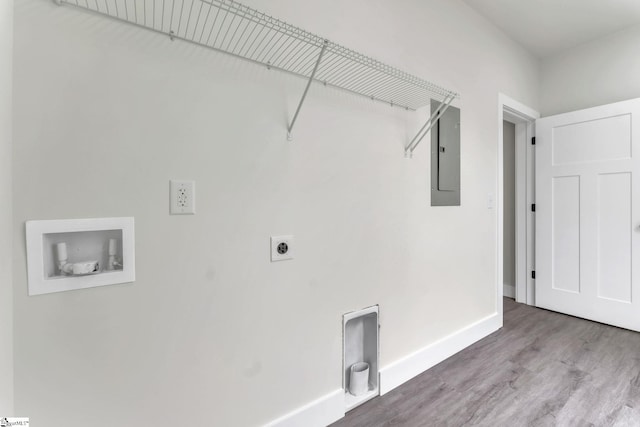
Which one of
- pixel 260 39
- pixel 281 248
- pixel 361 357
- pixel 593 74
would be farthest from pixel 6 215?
pixel 593 74

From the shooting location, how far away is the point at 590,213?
2666 millimetres

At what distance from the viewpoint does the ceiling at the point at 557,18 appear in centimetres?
221

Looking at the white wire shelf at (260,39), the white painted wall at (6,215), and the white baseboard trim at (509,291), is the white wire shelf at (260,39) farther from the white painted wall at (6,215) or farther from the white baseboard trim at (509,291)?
the white baseboard trim at (509,291)

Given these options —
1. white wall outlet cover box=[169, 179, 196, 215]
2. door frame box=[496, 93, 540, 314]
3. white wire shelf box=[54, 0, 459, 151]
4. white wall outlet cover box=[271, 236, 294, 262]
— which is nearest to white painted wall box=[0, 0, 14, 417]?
white wire shelf box=[54, 0, 459, 151]

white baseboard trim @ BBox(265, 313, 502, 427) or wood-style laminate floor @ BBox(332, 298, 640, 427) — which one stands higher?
white baseboard trim @ BBox(265, 313, 502, 427)

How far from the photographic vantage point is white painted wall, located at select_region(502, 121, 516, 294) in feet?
11.4

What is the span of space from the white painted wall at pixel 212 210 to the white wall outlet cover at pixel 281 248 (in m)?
0.04

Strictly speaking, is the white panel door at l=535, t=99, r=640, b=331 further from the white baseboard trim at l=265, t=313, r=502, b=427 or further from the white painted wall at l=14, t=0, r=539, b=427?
the white painted wall at l=14, t=0, r=539, b=427

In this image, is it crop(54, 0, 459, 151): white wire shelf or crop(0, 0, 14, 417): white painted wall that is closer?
crop(0, 0, 14, 417): white painted wall

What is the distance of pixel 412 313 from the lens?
1.86m

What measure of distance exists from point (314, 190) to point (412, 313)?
106 centimetres

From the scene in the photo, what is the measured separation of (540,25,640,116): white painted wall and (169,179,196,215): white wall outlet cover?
3583 mm

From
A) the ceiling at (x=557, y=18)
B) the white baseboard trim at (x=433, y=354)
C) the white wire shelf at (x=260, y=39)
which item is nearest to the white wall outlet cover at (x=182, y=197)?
the white wire shelf at (x=260, y=39)

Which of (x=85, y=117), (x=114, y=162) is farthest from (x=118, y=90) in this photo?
(x=114, y=162)
